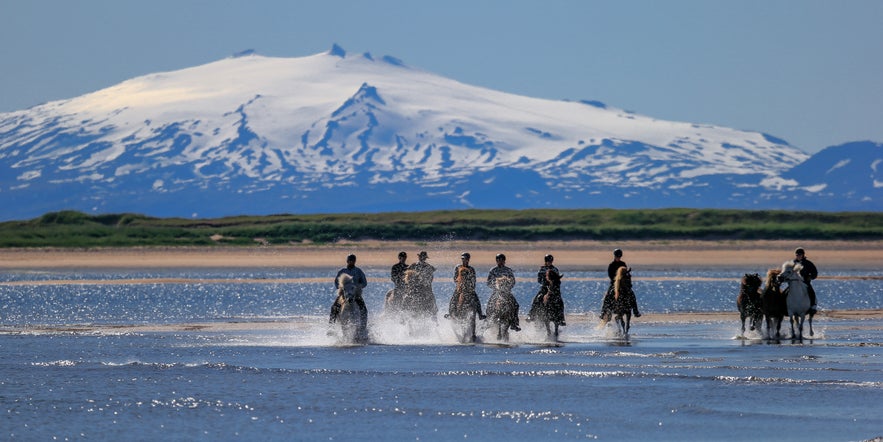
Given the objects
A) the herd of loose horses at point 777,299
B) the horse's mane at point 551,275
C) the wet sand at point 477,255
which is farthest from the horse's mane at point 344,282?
the wet sand at point 477,255

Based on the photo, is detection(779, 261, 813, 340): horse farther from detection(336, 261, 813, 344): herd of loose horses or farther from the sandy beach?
the sandy beach

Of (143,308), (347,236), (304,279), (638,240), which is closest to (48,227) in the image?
(347,236)

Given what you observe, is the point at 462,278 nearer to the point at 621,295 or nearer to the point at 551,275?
the point at 551,275

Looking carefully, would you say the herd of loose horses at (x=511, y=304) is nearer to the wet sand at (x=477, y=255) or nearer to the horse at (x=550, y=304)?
the horse at (x=550, y=304)

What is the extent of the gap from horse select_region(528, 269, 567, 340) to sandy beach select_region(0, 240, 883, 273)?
44899mm

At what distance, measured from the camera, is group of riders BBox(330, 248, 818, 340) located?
1303 inches

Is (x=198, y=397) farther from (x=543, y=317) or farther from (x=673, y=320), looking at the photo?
(x=673, y=320)

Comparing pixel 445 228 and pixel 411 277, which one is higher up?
pixel 445 228

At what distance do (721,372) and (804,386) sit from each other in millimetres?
2311

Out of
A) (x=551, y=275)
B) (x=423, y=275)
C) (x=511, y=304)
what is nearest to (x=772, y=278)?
(x=551, y=275)

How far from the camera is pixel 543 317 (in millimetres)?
33875

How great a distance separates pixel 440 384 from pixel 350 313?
25.4ft

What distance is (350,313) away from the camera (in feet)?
109

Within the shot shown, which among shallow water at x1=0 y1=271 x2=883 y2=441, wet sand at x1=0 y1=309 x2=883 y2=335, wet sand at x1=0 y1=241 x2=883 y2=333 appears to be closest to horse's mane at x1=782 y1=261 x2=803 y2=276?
shallow water at x1=0 y1=271 x2=883 y2=441
